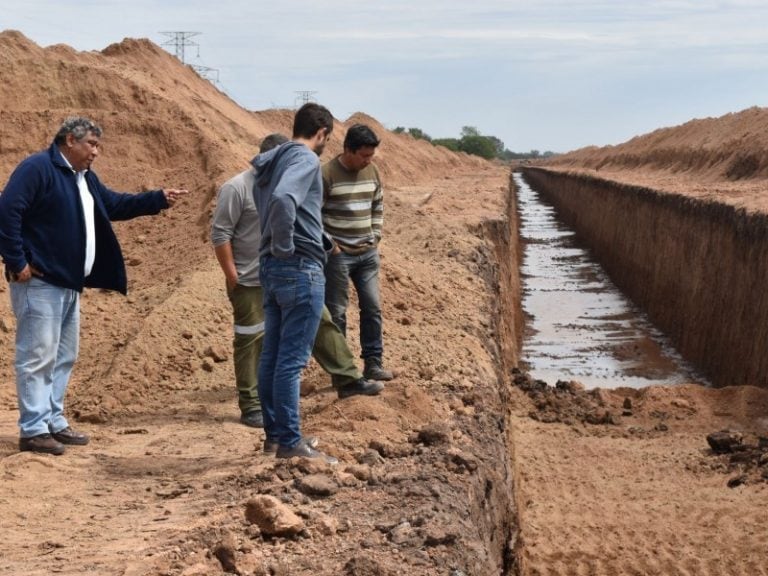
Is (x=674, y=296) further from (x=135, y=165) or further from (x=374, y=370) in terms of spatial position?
(x=374, y=370)

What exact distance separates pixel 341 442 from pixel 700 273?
13.3 m

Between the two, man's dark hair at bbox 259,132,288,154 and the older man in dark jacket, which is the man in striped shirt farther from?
the older man in dark jacket

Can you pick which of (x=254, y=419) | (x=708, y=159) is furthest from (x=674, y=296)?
(x=708, y=159)

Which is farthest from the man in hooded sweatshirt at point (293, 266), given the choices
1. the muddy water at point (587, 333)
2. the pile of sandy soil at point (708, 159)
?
the pile of sandy soil at point (708, 159)

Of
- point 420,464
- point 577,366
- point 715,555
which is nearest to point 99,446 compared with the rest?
point 420,464

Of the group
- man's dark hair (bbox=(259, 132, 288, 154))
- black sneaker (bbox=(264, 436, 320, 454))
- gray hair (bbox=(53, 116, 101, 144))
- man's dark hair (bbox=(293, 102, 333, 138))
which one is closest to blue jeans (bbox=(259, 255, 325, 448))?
black sneaker (bbox=(264, 436, 320, 454))

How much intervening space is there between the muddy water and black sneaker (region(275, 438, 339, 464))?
11.3 metres

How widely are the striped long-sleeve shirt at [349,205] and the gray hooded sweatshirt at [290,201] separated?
1357mm

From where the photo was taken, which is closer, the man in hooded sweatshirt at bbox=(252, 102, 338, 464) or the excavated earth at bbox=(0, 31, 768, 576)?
the excavated earth at bbox=(0, 31, 768, 576)

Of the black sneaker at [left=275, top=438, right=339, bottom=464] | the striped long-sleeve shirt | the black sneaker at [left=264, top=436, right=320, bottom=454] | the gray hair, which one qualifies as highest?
the gray hair

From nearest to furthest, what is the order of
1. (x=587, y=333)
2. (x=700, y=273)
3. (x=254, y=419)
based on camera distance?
(x=254, y=419) → (x=700, y=273) → (x=587, y=333)

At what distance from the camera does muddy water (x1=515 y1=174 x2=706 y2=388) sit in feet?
55.4

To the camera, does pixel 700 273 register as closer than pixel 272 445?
Result: No

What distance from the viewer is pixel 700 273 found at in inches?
697
